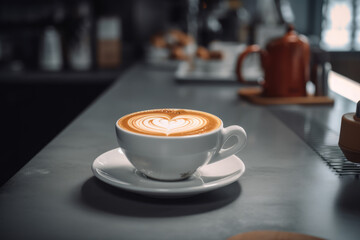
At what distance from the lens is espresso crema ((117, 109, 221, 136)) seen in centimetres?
61

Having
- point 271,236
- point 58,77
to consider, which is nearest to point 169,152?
point 271,236

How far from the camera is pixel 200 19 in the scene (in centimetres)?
312

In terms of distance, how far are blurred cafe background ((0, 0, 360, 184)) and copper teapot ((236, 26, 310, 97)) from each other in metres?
0.56

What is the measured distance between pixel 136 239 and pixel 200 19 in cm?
276

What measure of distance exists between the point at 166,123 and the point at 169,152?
70mm

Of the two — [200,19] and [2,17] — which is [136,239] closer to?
[200,19]

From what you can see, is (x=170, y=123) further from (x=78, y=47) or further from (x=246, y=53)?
(x=78, y=47)

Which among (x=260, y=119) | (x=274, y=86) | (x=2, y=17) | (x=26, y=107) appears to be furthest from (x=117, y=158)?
(x=2, y=17)

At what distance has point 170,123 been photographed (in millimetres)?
643

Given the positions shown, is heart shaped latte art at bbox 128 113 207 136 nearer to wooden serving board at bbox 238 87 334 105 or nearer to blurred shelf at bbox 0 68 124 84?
wooden serving board at bbox 238 87 334 105

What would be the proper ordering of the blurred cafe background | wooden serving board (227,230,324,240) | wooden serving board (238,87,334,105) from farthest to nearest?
the blurred cafe background < wooden serving board (238,87,334,105) < wooden serving board (227,230,324,240)

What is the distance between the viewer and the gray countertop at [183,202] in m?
0.51

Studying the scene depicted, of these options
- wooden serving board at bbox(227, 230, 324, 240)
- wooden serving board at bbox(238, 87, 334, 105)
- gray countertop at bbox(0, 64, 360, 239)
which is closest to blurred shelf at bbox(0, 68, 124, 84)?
wooden serving board at bbox(238, 87, 334, 105)

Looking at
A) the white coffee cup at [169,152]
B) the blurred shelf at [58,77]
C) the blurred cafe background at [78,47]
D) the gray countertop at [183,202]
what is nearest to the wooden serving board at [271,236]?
the gray countertop at [183,202]
